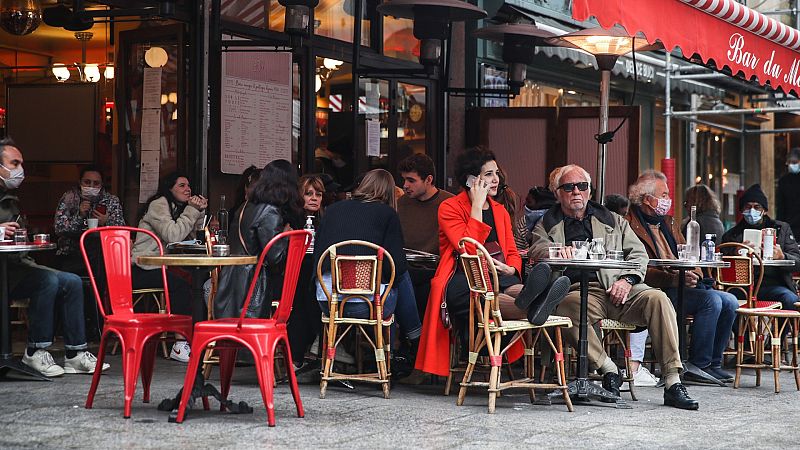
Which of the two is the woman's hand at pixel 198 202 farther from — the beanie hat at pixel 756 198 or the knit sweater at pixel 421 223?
the beanie hat at pixel 756 198

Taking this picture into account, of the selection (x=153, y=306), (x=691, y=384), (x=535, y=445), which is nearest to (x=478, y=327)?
(x=535, y=445)

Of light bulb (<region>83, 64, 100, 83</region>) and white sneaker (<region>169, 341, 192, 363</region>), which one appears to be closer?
white sneaker (<region>169, 341, 192, 363</region>)

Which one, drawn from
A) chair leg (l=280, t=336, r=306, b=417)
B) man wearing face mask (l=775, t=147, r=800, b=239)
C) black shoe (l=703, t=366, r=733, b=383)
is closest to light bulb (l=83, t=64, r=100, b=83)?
chair leg (l=280, t=336, r=306, b=417)

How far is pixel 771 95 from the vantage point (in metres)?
17.9

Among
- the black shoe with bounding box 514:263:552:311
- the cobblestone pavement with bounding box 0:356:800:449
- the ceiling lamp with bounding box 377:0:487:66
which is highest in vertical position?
the ceiling lamp with bounding box 377:0:487:66

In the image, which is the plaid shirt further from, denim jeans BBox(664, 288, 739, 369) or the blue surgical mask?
the blue surgical mask

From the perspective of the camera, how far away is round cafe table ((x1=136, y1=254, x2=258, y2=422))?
20.6 feet

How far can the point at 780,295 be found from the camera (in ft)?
34.6

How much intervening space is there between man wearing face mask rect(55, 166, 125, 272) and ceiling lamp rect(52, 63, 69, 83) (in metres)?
2.40

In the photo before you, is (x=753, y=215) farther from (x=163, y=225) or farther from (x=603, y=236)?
(x=163, y=225)

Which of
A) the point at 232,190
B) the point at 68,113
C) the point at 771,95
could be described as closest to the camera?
the point at 232,190

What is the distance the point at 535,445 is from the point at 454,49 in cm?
807

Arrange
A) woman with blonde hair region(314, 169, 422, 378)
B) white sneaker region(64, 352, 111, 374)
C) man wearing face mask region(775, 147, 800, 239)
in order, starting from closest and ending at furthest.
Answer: woman with blonde hair region(314, 169, 422, 378) < white sneaker region(64, 352, 111, 374) < man wearing face mask region(775, 147, 800, 239)

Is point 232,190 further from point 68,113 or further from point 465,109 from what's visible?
point 465,109
